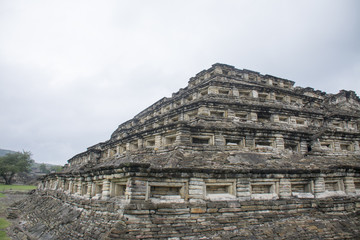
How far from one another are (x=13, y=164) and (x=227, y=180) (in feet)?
241

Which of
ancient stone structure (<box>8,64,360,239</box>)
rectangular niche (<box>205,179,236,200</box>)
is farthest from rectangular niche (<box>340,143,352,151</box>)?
rectangular niche (<box>205,179,236,200</box>)

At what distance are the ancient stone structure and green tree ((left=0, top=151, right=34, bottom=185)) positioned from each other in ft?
176

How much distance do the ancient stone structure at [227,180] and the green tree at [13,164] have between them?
176 feet

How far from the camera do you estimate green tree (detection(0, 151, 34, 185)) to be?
60.0 meters

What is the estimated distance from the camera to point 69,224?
12.3 meters

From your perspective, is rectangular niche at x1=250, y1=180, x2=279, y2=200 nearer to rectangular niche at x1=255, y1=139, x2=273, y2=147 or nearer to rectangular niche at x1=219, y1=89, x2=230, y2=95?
rectangular niche at x1=255, y1=139, x2=273, y2=147

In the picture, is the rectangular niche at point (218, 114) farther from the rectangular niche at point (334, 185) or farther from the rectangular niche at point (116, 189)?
the rectangular niche at point (116, 189)

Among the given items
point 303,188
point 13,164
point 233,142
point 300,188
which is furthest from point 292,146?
point 13,164

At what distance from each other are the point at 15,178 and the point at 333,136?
79.9m

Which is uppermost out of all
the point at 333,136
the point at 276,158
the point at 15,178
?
the point at 333,136

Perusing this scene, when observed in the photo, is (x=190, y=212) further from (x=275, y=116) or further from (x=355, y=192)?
(x=275, y=116)

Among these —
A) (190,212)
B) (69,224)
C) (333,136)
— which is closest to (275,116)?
(333,136)

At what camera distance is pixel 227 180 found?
1100 centimetres

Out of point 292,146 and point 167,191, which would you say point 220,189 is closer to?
point 167,191
